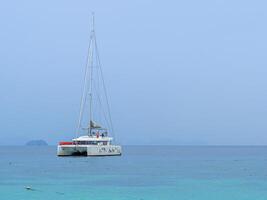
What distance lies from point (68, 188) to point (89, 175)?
1334 cm

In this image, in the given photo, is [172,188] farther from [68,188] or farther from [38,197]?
[38,197]

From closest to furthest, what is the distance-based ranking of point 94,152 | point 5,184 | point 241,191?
point 241,191
point 5,184
point 94,152

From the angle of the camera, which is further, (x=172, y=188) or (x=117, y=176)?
(x=117, y=176)

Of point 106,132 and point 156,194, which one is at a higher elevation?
point 106,132

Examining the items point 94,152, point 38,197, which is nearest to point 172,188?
point 38,197

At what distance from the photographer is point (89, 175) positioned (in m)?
59.6

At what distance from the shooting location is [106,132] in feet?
289

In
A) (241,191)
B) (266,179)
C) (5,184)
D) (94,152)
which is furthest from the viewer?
(94,152)

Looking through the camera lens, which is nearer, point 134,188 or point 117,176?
point 134,188

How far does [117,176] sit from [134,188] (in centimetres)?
1306

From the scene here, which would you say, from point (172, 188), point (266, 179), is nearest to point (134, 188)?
point (172, 188)

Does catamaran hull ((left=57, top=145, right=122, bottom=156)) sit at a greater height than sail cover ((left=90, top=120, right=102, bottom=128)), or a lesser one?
lesser

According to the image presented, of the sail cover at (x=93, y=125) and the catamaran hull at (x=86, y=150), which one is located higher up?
the sail cover at (x=93, y=125)

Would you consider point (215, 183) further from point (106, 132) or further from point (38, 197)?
point (106, 132)
